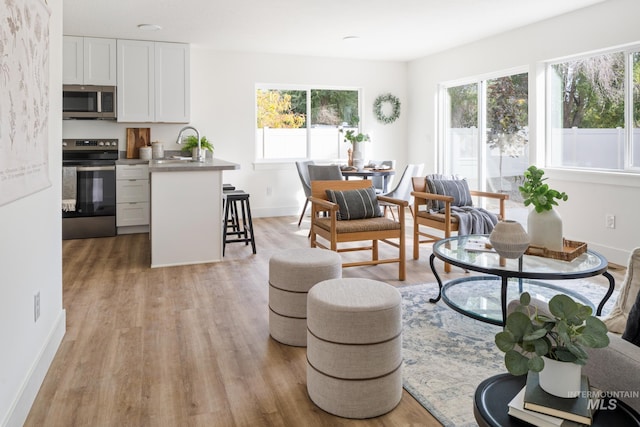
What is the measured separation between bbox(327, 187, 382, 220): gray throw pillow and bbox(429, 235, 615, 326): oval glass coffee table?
862mm

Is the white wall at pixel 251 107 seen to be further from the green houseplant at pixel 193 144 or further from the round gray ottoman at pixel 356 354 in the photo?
the round gray ottoman at pixel 356 354

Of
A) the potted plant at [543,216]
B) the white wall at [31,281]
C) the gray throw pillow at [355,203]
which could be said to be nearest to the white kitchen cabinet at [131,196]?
the gray throw pillow at [355,203]

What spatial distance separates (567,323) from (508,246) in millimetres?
1723

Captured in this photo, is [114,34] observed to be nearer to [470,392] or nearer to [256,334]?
[256,334]

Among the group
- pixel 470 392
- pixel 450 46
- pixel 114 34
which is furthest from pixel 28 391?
pixel 450 46

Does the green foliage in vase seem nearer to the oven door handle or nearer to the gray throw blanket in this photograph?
the gray throw blanket

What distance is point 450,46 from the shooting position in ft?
22.0

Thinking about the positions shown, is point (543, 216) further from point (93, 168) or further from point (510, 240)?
point (93, 168)

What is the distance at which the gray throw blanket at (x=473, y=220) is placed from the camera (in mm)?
4145

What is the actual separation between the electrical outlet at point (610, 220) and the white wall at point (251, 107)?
3912 millimetres

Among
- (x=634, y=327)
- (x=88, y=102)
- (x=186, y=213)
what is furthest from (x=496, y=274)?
(x=88, y=102)

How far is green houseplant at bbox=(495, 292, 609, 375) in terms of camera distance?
43.6 inches

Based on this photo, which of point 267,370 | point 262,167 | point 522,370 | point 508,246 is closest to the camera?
point 522,370

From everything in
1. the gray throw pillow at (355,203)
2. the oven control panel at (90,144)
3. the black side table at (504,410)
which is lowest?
the black side table at (504,410)
